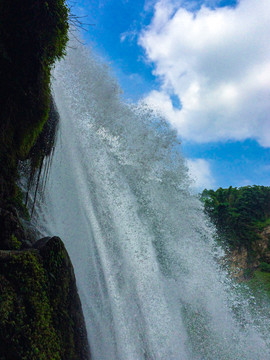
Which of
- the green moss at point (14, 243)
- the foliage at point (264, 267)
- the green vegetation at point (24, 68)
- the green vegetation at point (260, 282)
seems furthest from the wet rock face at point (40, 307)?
the foliage at point (264, 267)

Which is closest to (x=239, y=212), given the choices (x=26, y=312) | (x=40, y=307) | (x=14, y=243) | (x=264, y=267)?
(x=264, y=267)

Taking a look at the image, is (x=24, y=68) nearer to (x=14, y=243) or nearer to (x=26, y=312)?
(x=14, y=243)

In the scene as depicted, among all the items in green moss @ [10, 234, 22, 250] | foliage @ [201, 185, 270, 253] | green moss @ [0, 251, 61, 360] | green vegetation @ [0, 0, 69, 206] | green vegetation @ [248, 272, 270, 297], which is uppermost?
foliage @ [201, 185, 270, 253]

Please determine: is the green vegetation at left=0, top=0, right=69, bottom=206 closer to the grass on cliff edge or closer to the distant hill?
the grass on cliff edge

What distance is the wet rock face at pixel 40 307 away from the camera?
302cm

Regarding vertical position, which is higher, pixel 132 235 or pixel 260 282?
pixel 132 235

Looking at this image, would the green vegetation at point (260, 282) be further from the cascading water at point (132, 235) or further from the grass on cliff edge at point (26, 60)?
the grass on cliff edge at point (26, 60)

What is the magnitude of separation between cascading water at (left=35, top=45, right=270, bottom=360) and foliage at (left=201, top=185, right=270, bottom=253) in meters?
16.4

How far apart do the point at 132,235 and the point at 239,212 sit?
24692 mm

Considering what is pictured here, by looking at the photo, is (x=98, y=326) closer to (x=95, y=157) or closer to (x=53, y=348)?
(x=53, y=348)

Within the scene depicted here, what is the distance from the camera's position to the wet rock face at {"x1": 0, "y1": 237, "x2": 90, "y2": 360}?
3.02 m

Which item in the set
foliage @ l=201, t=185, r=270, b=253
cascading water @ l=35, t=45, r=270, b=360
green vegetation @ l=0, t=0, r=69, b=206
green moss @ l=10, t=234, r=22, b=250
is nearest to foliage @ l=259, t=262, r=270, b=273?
foliage @ l=201, t=185, r=270, b=253

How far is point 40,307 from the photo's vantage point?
140 inches

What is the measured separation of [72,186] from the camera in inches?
383
